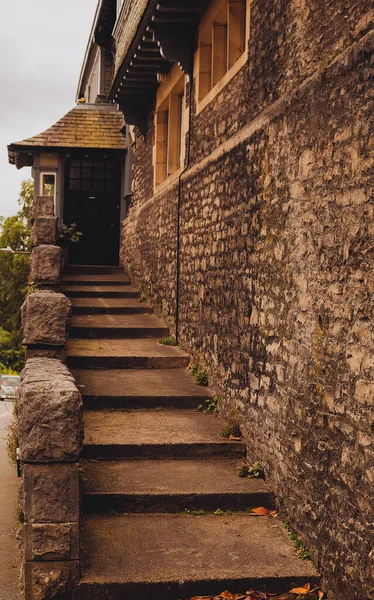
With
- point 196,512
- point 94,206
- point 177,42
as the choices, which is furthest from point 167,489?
point 94,206

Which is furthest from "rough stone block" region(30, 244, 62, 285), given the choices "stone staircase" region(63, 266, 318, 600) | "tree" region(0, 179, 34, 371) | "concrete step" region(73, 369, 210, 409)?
"tree" region(0, 179, 34, 371)

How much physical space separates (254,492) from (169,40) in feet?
19.5

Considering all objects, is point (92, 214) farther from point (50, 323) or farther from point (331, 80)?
point (331, 80)

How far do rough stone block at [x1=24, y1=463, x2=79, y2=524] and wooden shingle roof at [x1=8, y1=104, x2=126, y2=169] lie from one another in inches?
508

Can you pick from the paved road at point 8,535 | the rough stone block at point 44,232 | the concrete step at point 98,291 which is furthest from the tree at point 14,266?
the paved road at point 8,535

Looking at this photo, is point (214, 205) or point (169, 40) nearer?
point (214, 205)

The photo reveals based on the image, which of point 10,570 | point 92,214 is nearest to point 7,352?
point 92,214

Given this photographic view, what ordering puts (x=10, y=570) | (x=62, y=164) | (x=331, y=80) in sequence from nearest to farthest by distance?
(x=331, y=80) → (x=10, y=570) → (x=62, y=164)

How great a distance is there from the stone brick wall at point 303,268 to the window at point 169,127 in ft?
9.55

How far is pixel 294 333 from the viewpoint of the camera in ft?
18.1

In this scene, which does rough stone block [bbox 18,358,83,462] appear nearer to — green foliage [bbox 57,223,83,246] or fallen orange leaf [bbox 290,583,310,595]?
fallen orange leaf [bbox 290,583,310,595]

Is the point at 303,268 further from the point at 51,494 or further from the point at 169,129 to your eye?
the point at 169,129

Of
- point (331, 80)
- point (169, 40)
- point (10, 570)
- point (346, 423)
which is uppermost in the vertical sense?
point (169, 40)

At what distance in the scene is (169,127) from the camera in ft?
39.2
